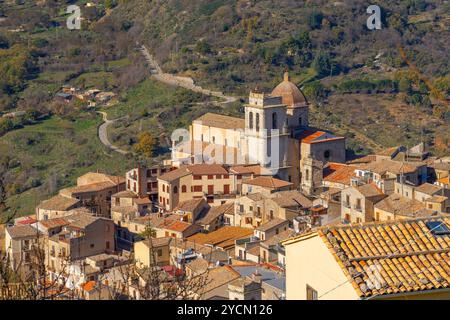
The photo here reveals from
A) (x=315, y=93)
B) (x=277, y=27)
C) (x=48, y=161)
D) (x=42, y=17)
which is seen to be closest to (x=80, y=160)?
(x=48, y=161)

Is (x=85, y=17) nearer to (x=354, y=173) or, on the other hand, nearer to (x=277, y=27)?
(x=277, y=27)

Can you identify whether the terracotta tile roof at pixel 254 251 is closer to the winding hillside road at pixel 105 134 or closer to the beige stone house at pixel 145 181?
the beige stone house at pixel 145 181

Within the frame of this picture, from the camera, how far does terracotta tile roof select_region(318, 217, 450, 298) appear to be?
8.09m

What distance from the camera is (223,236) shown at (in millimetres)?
27797

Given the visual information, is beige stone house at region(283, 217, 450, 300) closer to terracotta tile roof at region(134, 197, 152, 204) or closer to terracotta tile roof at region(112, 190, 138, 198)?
terracotta tile roof at region(134, 197, 152, 204)

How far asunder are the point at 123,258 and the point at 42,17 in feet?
137

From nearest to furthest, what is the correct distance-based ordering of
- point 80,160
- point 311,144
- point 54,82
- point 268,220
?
1. point 268,220
2. point 311,144
3. point 80,160
4. point 54,82

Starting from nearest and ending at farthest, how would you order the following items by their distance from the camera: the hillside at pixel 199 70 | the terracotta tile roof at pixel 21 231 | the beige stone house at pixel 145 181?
the terracotta tile roof at pixel 21 231, the beige stone house at pixel 145 181, the hillside at pixel 199 70

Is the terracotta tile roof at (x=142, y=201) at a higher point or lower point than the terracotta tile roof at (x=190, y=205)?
lower

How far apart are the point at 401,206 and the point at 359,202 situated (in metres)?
1.42

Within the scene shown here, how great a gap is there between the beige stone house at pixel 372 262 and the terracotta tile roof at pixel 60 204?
71.9 ft

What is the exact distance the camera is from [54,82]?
54281 mm

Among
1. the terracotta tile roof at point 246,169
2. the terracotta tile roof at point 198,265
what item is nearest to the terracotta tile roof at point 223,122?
the terracotta tile roof at point 246,169

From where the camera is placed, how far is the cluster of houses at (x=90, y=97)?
164 feet
